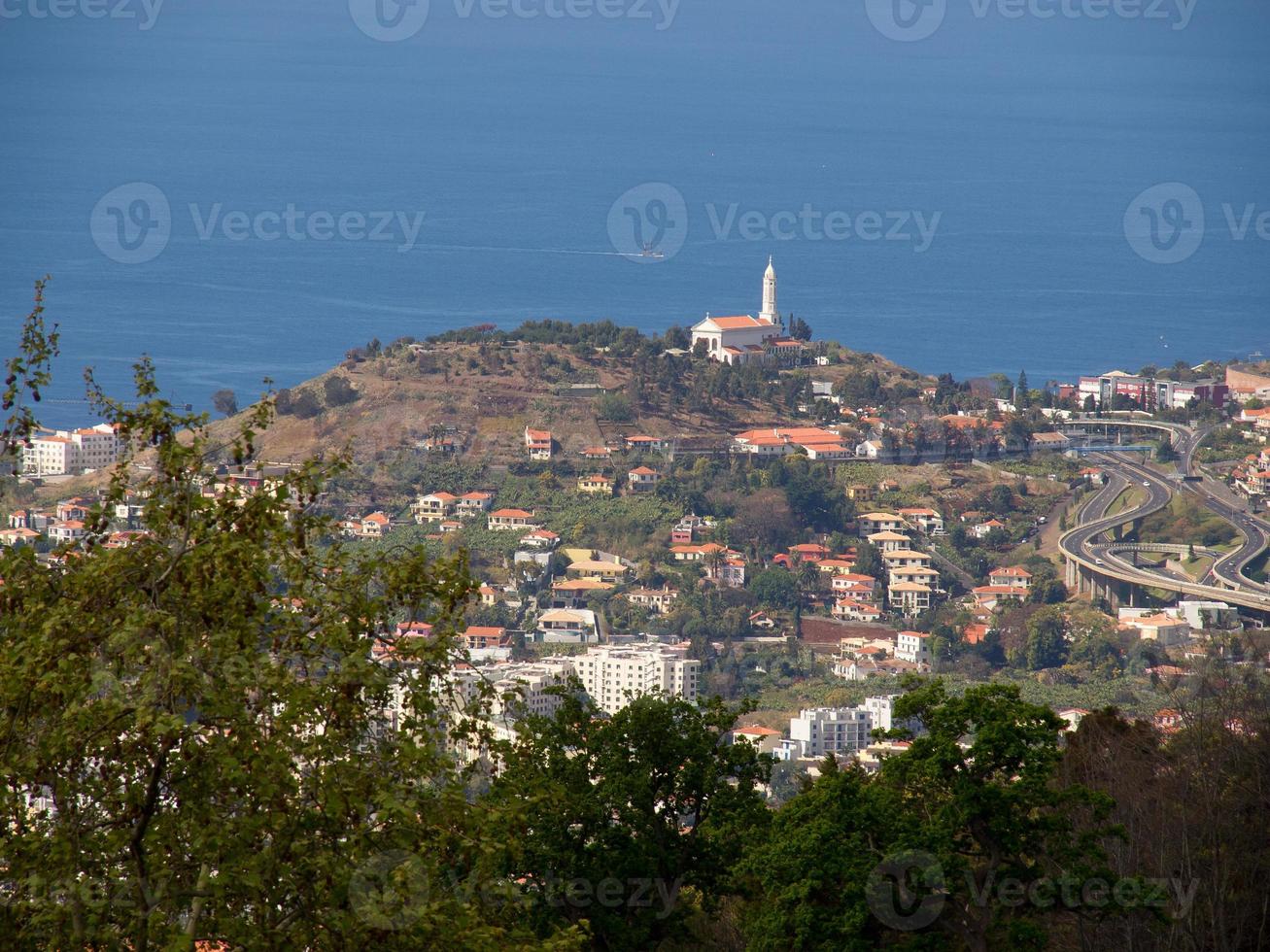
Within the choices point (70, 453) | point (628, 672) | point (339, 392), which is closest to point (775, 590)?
point (628, 672)

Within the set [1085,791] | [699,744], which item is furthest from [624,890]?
[1085,791]

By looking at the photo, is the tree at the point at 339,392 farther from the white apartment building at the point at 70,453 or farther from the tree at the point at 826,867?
the tree at the point at 826,867

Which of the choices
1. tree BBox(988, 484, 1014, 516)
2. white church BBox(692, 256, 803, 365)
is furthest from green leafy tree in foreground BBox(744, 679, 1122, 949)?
white church BBox(692, 256, 803, 365)

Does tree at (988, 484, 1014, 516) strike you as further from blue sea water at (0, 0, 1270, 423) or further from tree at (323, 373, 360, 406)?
blue sea water at (0, 0, 1270, 423)

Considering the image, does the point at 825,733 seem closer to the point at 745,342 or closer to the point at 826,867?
the point at 826,867

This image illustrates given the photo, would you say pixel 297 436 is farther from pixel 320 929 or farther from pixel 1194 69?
pixel 1194 69

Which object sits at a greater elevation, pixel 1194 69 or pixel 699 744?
pixel 1194 69
